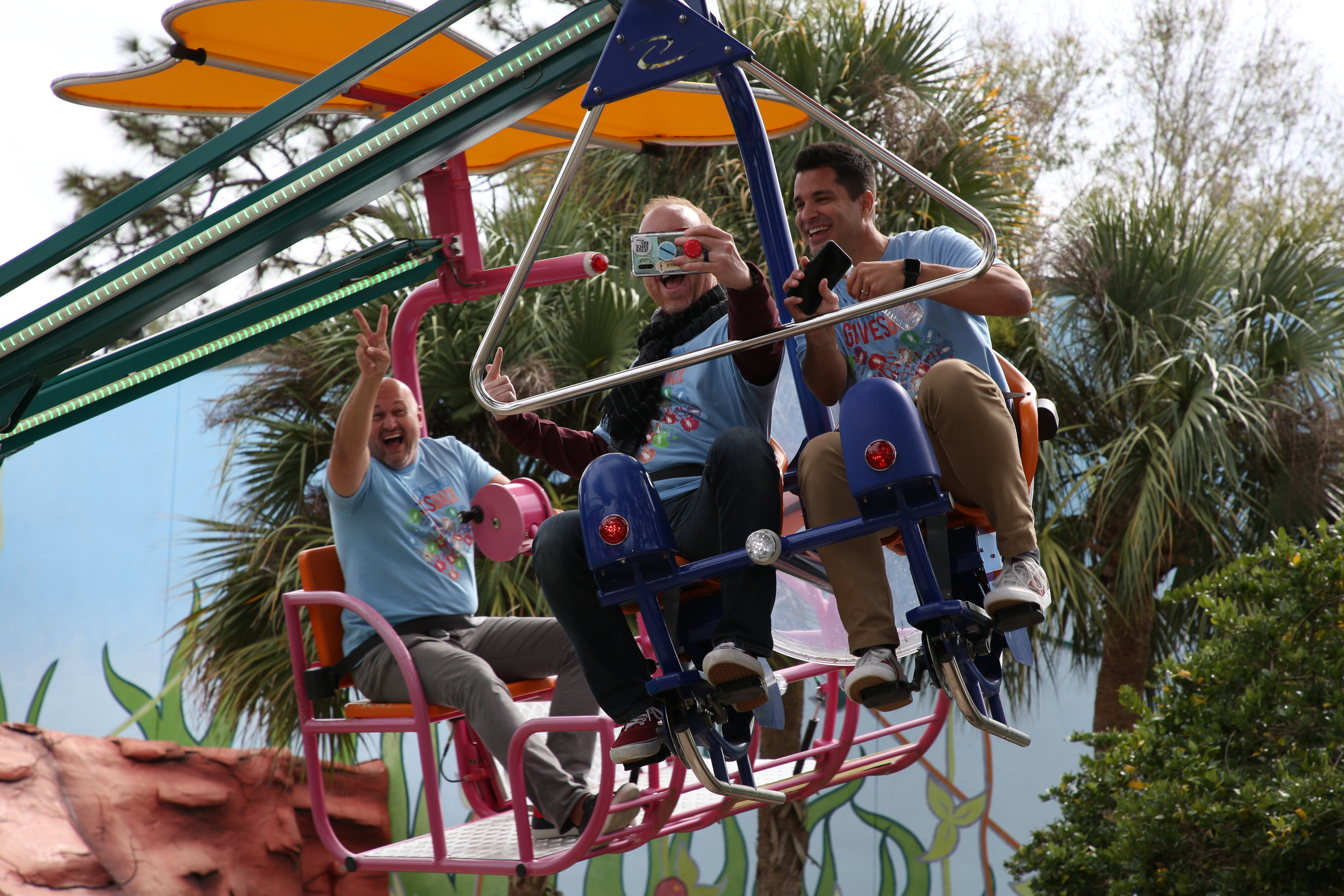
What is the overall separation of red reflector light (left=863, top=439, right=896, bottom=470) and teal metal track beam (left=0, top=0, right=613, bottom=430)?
0.78 meters

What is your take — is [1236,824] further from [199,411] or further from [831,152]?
[199,411]

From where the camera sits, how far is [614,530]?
1.94 meters

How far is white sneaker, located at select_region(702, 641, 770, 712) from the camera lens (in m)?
1.92

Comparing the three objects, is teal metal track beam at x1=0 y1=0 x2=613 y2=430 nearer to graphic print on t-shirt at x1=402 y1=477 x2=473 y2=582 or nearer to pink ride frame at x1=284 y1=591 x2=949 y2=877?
pink ride frame at x1=284 y1=591 x2=949 y2=877

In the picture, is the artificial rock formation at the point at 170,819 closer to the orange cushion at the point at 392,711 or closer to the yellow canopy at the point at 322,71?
the orange cushion at the point at 392,711

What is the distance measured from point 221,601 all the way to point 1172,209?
5474mm

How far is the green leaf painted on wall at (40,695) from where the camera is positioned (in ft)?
28.0

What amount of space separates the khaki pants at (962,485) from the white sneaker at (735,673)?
17 centimetres

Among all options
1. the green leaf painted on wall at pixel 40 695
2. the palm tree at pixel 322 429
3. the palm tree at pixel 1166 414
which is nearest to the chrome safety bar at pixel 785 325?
the palm tree at pixel 322 429

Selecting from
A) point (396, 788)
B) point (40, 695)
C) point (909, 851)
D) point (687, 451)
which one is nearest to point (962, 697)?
point (687, 451)

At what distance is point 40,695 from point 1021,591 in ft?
28.3

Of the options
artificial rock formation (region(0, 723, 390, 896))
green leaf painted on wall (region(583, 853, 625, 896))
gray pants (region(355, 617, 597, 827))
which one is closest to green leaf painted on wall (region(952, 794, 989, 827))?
green leaf painted on wall (region(583, 853, 625, 896))

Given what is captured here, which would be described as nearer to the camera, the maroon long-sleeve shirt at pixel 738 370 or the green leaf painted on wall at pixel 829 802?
the maroon long-sleeve shirt at pixel 738 370

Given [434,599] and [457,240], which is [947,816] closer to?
[434,599]
